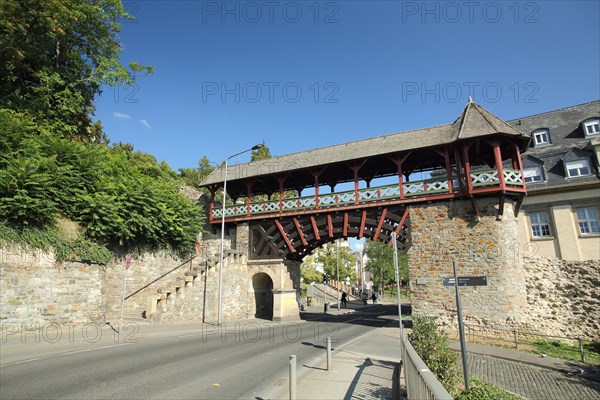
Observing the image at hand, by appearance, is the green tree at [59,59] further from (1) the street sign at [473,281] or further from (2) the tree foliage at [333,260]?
(2) the tree foliage at [333,260]

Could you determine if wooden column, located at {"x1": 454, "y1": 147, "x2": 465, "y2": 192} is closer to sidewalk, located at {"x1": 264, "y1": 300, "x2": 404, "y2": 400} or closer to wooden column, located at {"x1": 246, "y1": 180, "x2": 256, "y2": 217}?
sidewalk, located at {"x1": 264, "y1": 300, "x2": 404, "y2": 400}

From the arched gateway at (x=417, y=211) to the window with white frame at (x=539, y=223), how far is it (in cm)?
538

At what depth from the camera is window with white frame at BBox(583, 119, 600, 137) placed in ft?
70.9

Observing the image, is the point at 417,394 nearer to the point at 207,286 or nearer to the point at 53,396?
the point at 53,396

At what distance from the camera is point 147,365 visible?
7.93m

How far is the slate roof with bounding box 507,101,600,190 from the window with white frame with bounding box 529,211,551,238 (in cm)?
178

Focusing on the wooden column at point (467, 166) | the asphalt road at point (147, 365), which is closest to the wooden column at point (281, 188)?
the asphalt road at point (147, 365)

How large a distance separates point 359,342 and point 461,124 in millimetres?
12482

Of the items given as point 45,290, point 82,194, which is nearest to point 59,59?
point 82,194

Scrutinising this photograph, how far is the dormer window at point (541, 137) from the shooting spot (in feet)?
78.6

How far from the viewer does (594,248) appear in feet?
64.3

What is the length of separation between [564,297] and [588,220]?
5.76 metres

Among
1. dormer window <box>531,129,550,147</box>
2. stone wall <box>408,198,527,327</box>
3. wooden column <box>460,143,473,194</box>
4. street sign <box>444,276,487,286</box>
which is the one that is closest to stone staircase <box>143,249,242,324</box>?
stone wall <box>408,198,527,327</box>

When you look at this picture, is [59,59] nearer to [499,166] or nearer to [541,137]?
[499,166]
